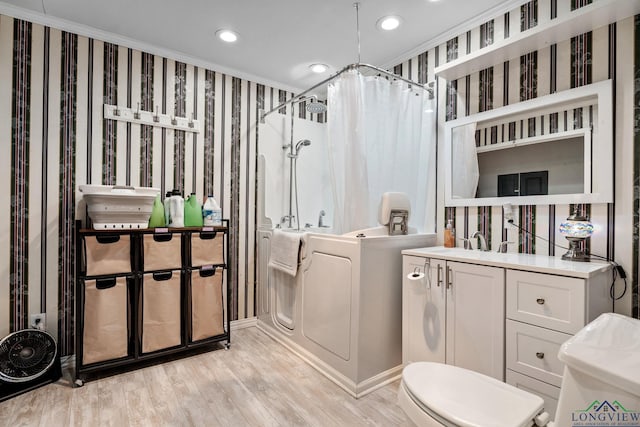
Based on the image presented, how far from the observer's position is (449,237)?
2299mm

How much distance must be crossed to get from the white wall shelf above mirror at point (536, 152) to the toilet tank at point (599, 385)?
3.94 feet

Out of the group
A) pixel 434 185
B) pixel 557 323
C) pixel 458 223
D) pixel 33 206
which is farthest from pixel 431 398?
pixel 33 206

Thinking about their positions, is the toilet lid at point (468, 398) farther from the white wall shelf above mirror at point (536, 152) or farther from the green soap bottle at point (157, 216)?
the green soap bottle at point (157, 216)

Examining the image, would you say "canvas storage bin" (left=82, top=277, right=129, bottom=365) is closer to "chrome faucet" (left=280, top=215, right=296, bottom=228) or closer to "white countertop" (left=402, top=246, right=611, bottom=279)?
"chrome faucet" (left=280, top=215, right=296, bottom=228)

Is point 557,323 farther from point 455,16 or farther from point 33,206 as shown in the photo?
point 33,206

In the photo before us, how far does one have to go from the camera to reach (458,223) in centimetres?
233

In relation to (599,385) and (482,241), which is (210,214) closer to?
(482,241)

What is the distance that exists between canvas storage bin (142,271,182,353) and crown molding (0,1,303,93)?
1820mm

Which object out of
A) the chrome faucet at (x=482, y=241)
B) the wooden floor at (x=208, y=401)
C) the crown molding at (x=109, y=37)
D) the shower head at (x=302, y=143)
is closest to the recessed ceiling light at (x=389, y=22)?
the shower head at (x=302, y=143)

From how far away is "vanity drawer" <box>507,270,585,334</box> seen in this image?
135cm

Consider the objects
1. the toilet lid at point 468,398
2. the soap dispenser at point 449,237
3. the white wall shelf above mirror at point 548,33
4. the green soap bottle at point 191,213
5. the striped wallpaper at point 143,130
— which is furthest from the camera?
the green soap bottle at point 191,213

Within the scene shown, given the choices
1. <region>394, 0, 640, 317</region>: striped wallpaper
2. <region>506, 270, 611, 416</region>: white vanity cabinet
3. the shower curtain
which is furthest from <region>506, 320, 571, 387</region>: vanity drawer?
the shower curtain

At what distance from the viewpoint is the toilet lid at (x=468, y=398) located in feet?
3.38

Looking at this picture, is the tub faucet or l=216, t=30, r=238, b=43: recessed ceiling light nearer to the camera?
l=216, t=30, r=238, b=43: recessed ceiling light
